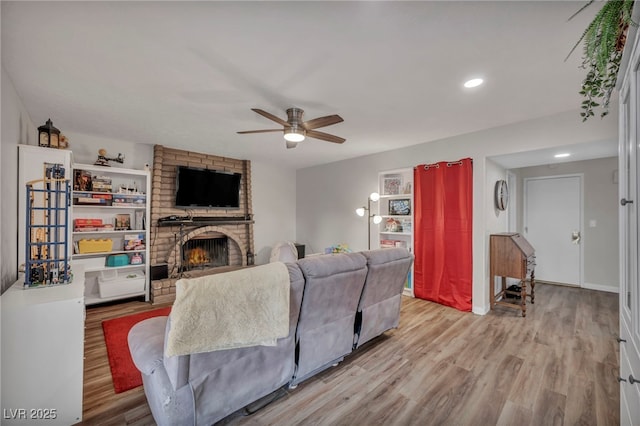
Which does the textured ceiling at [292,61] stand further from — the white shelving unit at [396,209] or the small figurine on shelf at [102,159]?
the white shelving unit at [396,209]

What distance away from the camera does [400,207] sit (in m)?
4.45

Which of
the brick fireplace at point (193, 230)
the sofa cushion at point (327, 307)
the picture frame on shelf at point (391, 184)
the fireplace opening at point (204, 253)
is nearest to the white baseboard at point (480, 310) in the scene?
the picture frame on shelf at point (391, 184)

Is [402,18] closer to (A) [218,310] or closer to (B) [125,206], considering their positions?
(A) [218,310]

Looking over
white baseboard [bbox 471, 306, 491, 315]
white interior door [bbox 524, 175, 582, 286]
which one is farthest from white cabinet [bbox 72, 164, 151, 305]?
white interior door [bbox 524, 175, 582, 286]

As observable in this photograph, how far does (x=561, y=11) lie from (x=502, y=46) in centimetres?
32

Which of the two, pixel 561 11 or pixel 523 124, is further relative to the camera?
pixel 523 124

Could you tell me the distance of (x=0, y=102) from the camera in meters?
1.95

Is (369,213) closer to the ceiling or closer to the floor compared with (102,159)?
closer to the floor

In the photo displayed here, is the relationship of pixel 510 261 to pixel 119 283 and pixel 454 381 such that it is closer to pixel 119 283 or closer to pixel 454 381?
pixel 454 381

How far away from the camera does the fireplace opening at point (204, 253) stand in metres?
4.82

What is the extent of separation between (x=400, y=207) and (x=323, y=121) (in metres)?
2.46

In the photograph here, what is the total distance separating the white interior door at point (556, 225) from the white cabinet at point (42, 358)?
21.2 ft

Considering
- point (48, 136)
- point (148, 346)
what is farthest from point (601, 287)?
point (48, 136)

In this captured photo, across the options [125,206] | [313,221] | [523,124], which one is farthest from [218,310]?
[313,221]
